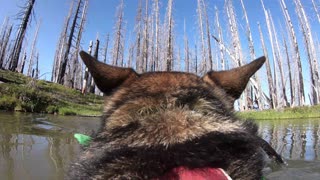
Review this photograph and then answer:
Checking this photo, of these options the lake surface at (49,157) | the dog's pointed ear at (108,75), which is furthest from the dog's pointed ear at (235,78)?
the lake surface at (49,157)

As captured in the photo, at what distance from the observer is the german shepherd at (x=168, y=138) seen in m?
1.55

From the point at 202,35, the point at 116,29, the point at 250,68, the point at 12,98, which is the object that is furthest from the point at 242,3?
the point at 250,68

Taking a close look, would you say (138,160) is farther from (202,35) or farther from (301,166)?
(202,35)

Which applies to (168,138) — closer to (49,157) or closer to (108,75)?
(108,75)

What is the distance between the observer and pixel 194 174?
1.50 meters

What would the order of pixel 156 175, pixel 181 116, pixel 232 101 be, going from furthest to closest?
pixel 232 101, pixel 181 116, pixel 156 175

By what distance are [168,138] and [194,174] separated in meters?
0.20

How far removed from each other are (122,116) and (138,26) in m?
46.1

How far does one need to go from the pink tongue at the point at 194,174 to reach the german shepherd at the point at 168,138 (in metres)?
0.01

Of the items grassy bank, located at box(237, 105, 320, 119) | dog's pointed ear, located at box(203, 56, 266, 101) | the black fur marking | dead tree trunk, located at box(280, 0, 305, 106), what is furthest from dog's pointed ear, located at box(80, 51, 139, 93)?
dead tree trunk, located at box(280, 0, 305, 106)

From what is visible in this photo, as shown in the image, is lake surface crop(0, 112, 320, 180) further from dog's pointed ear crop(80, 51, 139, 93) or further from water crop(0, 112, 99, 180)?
dog's pointed ear crop(80, 51, 139, 93)

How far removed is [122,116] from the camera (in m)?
1.81

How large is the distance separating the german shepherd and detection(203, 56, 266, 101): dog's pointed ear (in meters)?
0.38

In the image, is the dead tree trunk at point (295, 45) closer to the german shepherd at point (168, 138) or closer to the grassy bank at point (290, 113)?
the grassy bank at point (290, 113)
